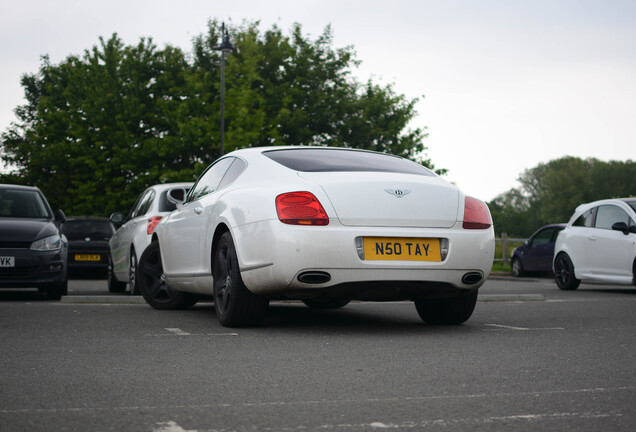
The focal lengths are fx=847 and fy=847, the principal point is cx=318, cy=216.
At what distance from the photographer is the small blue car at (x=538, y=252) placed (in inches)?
928

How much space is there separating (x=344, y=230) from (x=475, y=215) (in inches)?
46.7

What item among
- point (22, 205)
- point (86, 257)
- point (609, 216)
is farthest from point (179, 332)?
point (86, 257)

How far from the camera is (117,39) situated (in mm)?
38875

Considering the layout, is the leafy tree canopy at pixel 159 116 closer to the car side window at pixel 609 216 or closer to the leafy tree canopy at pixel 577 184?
the car side window at pixel 609 216

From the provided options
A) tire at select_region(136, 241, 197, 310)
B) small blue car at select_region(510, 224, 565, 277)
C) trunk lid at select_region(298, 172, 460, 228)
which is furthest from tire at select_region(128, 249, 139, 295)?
small blue car at select_region(510, 224, 565, 277)

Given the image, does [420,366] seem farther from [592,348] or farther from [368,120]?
[368,120]

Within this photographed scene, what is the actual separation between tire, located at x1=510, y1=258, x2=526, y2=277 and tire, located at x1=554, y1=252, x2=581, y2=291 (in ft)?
27.6

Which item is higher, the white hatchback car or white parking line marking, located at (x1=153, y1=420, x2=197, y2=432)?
white parking line marking, located at (x1=153, y1=420, x2=197, y2=432)

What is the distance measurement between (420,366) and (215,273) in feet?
9.23

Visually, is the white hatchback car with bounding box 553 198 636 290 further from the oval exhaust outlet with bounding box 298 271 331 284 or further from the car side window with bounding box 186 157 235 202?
the oval exhaust outlet with bounding box 298 271 331 284

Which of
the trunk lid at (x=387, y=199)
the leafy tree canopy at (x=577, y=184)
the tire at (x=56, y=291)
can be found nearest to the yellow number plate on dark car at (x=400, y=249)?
the trunk lid at (x=387, y=199)

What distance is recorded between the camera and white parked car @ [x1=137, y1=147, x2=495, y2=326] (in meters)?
6.35

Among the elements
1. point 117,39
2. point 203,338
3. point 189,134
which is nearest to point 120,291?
point 203,338

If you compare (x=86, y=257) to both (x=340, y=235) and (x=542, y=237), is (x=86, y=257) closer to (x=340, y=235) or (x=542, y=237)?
(x=542, y=237)
